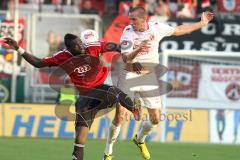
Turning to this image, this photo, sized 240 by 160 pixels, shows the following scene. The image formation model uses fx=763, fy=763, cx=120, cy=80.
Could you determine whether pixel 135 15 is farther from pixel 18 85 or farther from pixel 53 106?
pixel 18 85

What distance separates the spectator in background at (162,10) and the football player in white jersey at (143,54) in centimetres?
792

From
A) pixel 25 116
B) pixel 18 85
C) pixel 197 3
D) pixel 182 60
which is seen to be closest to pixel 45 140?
pixel 25 116

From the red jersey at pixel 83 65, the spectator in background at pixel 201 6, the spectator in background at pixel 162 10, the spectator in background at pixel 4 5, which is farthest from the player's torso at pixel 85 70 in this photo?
the spectator in background at pixel 4 5

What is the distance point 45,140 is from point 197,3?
7.31 metres

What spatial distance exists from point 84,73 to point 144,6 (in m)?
10.0

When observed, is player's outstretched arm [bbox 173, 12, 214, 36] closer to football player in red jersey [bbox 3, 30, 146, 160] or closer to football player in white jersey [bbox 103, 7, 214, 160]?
football player in white jersey [bbox 103, 7, 214, 160]

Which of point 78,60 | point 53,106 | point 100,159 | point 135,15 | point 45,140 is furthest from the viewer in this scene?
point 53,106

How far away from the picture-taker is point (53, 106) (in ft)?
59.9

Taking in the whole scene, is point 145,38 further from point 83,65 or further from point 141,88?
point 83,65

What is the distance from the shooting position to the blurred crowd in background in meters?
21.2

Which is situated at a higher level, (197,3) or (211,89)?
(197,3)

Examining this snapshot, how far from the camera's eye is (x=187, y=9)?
69.8ft

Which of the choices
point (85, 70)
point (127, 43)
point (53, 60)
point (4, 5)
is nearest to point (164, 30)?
point (127, 43)

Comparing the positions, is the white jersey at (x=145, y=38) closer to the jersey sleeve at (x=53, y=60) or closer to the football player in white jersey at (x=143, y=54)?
the football player in white jersey at (x=143, y=54)
